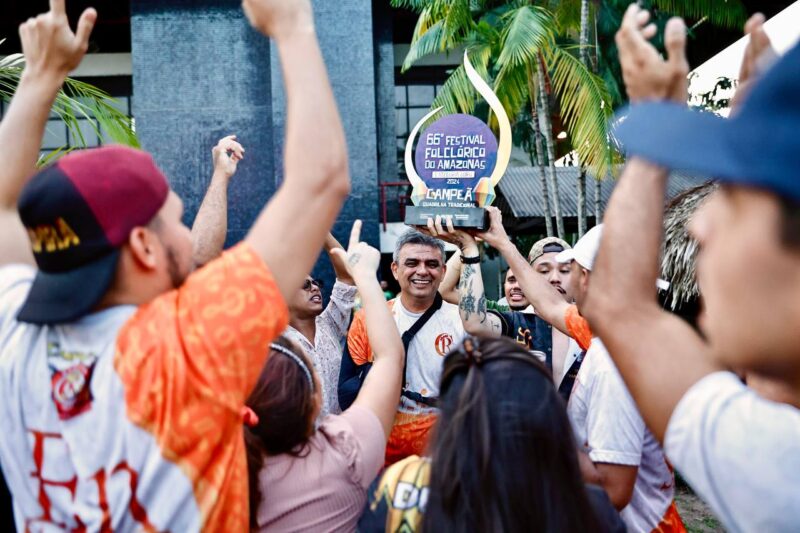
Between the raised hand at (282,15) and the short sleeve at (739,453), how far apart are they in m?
0.92

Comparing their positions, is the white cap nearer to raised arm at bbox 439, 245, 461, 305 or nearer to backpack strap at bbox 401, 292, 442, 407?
backpack strap at bbox 401, 292, 442, 407

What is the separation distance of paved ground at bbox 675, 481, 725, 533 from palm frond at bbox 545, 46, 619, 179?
4454 millimetres

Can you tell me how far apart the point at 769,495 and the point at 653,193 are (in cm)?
46

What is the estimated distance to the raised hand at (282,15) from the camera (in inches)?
48.6

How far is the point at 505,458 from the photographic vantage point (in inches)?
51.8

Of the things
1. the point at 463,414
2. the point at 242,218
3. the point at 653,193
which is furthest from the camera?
the point at 242,218

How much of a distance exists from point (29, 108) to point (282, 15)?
631mm

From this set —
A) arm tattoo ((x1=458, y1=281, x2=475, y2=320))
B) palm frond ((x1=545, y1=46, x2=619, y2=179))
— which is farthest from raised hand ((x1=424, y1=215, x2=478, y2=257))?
palm frond ((x1=545, y1=46, x2=619, y2=179))

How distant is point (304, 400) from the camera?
165 centimetres

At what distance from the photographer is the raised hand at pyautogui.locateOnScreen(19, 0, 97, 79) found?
144cm

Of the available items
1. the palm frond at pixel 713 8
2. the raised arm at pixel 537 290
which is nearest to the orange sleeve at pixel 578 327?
the raised arm at pixel 537 290

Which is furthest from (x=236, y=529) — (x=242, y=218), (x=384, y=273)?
(x=384, y=273)

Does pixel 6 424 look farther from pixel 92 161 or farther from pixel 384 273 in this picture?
pixel 384 273

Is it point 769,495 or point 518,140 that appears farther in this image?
point 518,140
